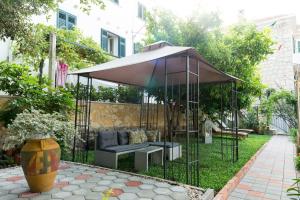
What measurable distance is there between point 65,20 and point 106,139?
7087mm

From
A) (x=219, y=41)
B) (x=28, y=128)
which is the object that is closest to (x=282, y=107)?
(x=219, y=41)

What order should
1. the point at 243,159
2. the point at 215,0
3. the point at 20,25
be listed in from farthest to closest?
the point at 215,0 → the point at 243,159 → the point at 20,25

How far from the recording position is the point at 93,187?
3.76 meters

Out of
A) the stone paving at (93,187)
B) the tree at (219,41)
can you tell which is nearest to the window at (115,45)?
the tree at (219,41)

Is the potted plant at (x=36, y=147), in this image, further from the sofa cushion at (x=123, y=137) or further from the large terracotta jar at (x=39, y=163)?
the sofa cushion at (x=123, y=137)

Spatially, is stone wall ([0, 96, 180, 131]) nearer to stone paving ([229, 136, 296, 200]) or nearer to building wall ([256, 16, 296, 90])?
stone paving ([229, 136, 296, 200])

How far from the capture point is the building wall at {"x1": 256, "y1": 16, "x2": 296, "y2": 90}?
16.2m

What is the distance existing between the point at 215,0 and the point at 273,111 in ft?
31.4

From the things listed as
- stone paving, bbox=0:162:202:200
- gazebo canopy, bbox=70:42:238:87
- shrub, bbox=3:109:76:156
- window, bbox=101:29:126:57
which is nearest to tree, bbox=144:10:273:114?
gazebo canopy, bbox=70:42:238:87

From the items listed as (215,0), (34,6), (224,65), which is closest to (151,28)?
(215,0)

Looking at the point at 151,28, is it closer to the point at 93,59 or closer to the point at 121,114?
the point at 93,59

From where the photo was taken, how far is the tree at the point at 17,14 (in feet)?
15.8

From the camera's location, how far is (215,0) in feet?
26.5

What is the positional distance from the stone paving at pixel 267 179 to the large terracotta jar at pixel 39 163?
300 cm
